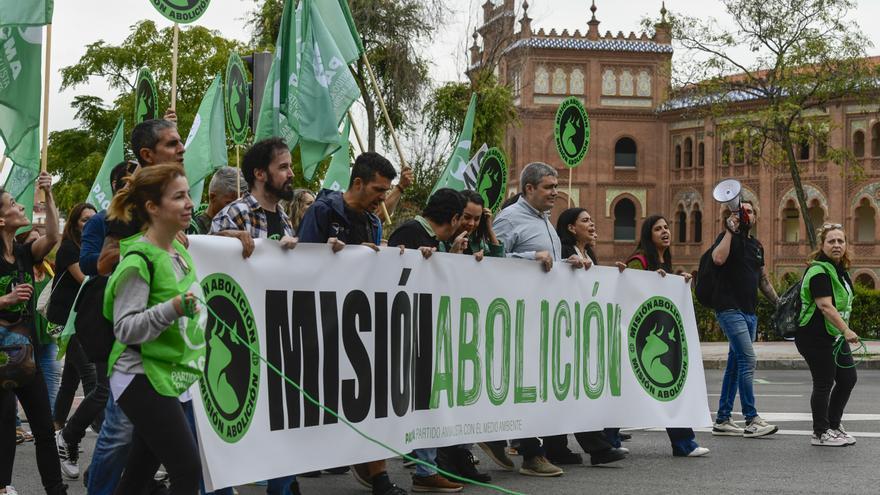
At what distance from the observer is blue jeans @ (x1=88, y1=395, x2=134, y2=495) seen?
5.70 meters

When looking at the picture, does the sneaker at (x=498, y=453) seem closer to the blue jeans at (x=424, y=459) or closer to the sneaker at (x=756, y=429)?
the blue jeans at (x=424, y=459)

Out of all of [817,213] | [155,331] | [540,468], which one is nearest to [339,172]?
[540,468]

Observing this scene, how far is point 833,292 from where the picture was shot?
9.73m

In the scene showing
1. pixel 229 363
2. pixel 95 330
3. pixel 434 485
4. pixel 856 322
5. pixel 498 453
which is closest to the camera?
pixel 95 330

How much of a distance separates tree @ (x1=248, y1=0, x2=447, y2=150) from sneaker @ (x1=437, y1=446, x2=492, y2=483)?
27.7 m

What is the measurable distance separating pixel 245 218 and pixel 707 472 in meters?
3.66

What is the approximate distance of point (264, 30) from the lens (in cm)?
3625

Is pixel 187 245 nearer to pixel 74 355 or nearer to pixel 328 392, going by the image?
pixel 328 392

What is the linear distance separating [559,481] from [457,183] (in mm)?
6253

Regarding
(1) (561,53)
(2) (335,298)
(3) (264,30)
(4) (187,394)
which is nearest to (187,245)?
(4) (187,394)

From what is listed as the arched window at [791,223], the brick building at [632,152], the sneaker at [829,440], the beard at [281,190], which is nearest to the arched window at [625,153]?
the brick building at [632,152]

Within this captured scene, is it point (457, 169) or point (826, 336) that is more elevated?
point (457, 169)

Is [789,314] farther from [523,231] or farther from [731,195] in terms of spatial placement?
[523,231]

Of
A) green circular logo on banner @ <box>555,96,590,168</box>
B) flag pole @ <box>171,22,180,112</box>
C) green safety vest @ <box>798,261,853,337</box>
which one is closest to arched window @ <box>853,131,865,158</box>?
green circular logo on banner @ <box>555,96,590,168</box>
